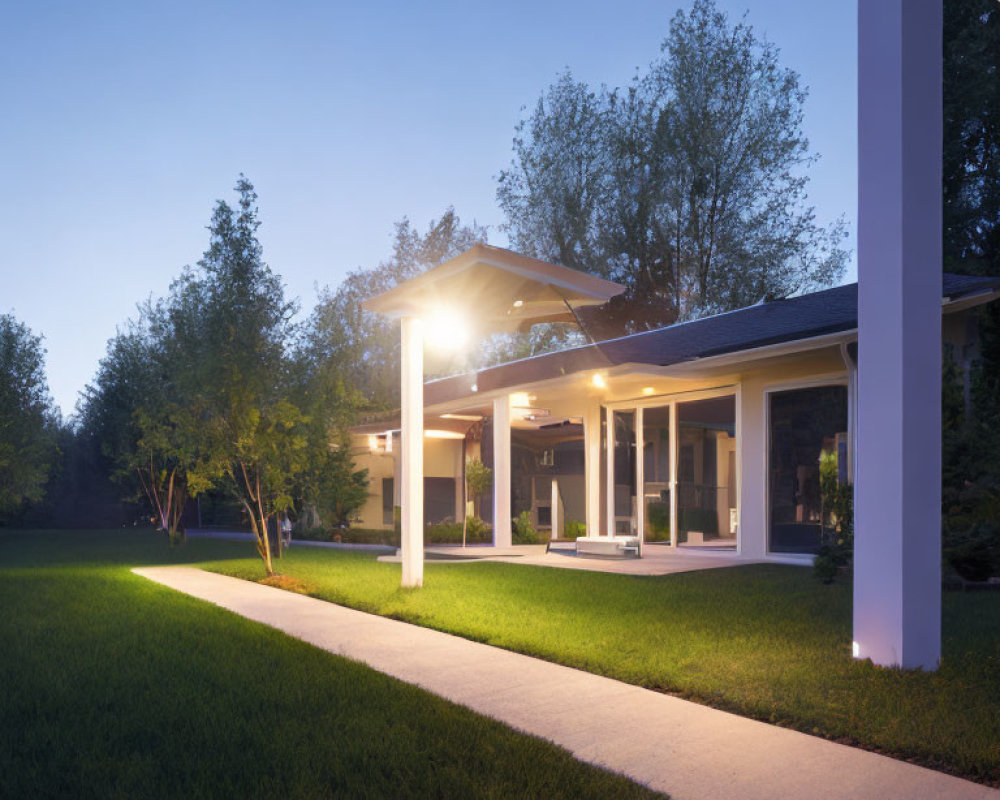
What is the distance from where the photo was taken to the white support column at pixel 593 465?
1733cm

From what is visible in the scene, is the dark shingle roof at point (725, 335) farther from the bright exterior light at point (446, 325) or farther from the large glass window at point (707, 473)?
the bright exterior light at point (446, 325)

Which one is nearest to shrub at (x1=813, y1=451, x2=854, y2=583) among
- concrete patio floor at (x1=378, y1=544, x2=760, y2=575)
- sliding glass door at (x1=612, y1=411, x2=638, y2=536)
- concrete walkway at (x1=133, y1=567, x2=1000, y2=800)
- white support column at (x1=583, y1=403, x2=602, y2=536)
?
concrete patio floor at (x1=378, y1=544, x2=760, y2=575)

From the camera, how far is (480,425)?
23.2 m

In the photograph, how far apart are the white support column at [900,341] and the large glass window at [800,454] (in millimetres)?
6546

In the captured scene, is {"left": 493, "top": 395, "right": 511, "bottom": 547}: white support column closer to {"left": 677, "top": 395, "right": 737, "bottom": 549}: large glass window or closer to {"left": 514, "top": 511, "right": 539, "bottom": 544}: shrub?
{"left": 514, "top": 511, "right": 539, "bottom": 544}: shrub

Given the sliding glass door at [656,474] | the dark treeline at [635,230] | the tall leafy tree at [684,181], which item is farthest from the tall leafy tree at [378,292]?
the sliding glass door at [656,474]

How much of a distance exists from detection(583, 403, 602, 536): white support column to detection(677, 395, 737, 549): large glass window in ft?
6.86

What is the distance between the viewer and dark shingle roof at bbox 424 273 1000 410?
11953mm

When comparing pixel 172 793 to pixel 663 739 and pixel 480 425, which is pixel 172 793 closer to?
pixel 663 739

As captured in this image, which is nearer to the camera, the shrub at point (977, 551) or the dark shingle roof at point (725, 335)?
the shrub at point (977, 551)

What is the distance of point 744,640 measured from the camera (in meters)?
7.08

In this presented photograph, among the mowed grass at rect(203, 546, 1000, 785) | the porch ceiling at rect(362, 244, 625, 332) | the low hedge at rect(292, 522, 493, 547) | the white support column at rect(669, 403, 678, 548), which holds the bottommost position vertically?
the low hedge at rect(292, 522, 493, 547)

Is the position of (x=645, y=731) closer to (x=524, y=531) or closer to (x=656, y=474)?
(x=656, y=474)

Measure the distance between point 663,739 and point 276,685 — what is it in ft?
8.47
